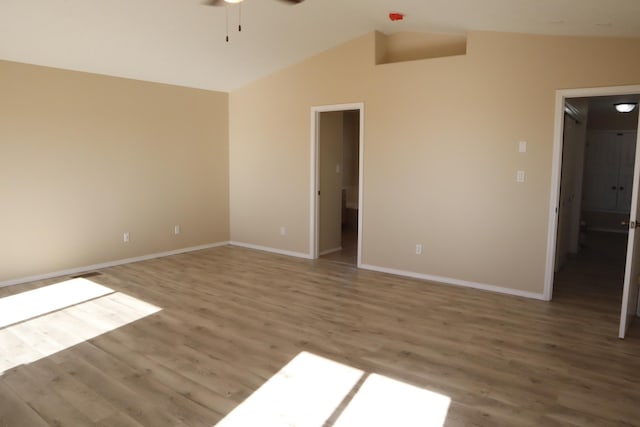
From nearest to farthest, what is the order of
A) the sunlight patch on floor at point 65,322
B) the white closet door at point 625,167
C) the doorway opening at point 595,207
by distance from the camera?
the sunlight patch on floor at point 65,322 → the doorway opening at point 595,207 → the white closet door at point 625,167

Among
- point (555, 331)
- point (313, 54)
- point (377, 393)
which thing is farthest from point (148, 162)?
point (555, 331)

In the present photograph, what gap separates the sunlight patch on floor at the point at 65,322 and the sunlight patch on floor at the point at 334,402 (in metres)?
1.65

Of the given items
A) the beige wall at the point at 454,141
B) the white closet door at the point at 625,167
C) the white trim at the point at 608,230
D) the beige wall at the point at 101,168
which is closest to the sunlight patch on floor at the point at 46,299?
the beige wall at the point at 101,168

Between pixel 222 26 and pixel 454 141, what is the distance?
2.76 m

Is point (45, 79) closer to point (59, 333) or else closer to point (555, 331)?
point (59, 333)

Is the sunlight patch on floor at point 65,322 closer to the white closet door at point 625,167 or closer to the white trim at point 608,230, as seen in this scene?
the white trim at point 608,230

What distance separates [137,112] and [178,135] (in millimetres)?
671

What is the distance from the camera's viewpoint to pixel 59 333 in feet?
11.1

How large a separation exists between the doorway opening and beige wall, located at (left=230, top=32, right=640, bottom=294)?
181 millimetres

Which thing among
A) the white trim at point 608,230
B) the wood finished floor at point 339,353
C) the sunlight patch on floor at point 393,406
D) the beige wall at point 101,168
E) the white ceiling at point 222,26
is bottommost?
the sunlight patch on floor at point 393,406

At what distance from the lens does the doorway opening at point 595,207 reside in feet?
12.9

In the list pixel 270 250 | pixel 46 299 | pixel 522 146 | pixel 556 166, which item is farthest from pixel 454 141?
pixel 46 299

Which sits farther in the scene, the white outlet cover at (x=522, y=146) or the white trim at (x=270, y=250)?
the white trim at (x=270, y=250)

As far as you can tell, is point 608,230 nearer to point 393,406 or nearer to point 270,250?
point 270,250
